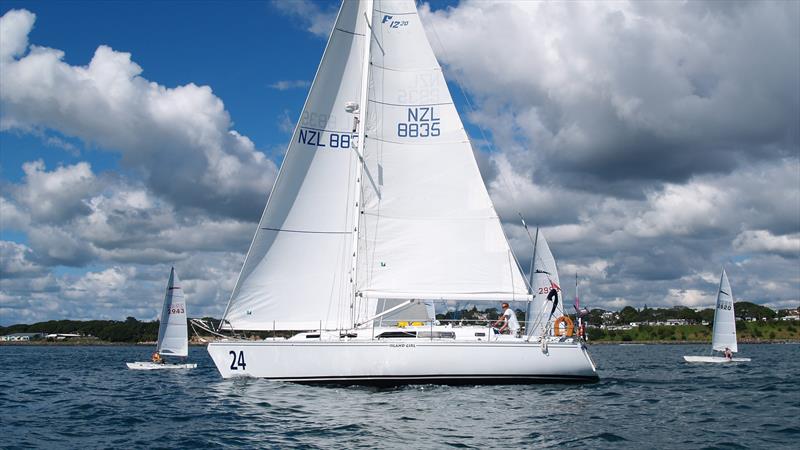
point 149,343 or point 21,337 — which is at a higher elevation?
point 21,337

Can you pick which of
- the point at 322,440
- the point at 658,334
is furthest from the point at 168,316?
the point at 658,334

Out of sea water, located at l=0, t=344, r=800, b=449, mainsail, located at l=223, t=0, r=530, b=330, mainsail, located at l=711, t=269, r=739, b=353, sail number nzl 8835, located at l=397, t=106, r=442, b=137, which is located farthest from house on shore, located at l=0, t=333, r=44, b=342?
sail number nzl 8835, located at l=397, t=106, r=442, b=137

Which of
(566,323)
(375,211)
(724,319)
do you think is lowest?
(566,323)

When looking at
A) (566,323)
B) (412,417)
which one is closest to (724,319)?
(566,323)

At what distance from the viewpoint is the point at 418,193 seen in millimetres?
26062

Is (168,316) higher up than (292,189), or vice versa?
(292,189)

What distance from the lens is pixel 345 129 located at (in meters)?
27.0

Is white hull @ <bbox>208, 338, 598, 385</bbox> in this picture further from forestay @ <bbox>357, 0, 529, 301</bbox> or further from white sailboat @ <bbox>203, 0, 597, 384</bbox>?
forestay @ <bbox>357, 0, 529, 301</bbox>

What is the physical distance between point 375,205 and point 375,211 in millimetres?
218

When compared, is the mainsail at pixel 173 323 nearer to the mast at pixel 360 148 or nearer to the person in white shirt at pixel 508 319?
the mast at pixel 360 148

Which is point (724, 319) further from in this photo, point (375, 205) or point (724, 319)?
point (375, 205)

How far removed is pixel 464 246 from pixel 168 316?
27.5 meters

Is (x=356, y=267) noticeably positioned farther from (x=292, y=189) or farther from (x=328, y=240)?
(x=292, y=189)

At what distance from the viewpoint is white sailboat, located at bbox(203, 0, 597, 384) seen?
25.5m
